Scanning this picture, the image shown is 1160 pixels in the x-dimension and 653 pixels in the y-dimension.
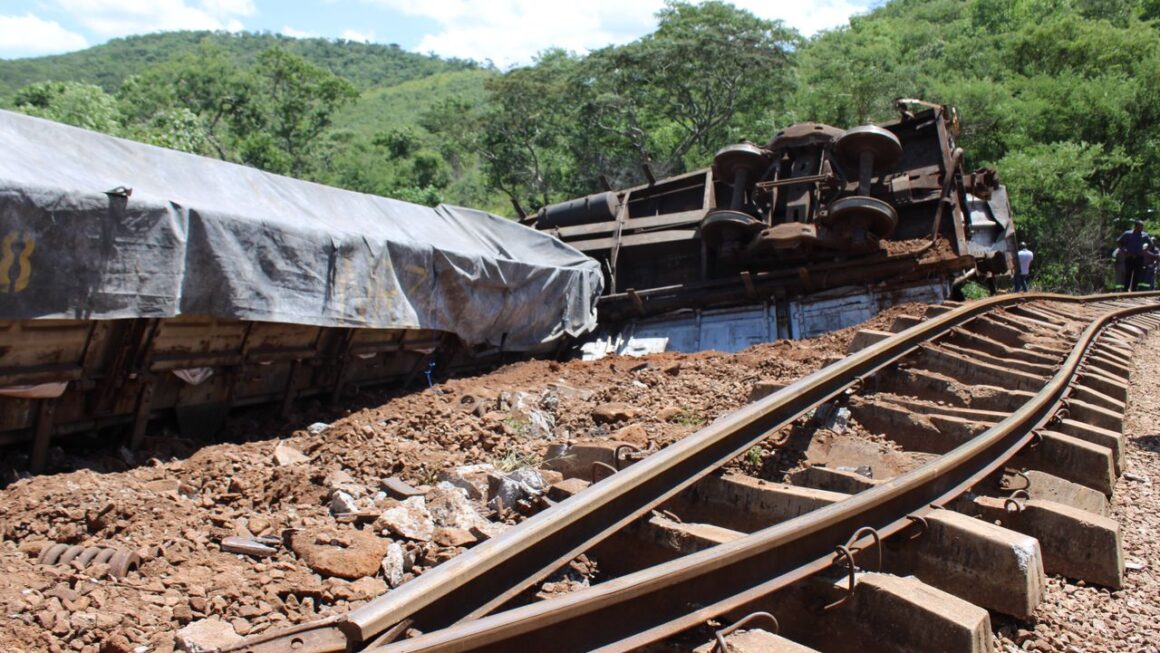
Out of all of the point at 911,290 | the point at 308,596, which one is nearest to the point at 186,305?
the point at 308,596

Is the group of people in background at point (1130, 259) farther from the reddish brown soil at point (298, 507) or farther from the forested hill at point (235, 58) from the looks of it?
the forested hill at point (235, 58)

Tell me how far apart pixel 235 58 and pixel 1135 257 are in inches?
5328

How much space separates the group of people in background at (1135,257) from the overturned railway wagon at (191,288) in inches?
605

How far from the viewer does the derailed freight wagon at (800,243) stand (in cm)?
1091

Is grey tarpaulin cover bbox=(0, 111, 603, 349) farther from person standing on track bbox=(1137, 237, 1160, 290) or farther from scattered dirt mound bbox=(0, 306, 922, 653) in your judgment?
person standing on track bbox=(1137, 237, 1160, 290)

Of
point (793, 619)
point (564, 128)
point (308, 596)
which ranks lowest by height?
point (308, 596)

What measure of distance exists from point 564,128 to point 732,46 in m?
7.69

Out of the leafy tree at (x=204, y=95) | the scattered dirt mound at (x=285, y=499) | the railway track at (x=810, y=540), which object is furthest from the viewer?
the leafy tree at (x=204, y=95)

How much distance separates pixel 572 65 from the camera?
115 feet

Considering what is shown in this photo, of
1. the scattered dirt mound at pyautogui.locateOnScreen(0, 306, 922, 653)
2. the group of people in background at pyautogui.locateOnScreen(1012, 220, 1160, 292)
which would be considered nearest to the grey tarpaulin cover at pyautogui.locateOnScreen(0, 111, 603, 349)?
the scattered dirt mound at pyautogui.locateOnScreen(0, 306, 922, 653)

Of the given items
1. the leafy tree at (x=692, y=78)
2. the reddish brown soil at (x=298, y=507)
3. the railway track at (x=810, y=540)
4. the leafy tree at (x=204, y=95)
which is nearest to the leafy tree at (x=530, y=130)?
the leafy tree at (x=692, y=78)

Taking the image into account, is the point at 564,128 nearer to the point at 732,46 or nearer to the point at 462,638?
the point at 732,46

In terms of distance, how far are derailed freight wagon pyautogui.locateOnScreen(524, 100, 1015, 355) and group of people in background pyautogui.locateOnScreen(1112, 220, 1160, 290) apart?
257 inches

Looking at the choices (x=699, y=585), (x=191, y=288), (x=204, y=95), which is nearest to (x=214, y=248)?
(x=191, y=288)
